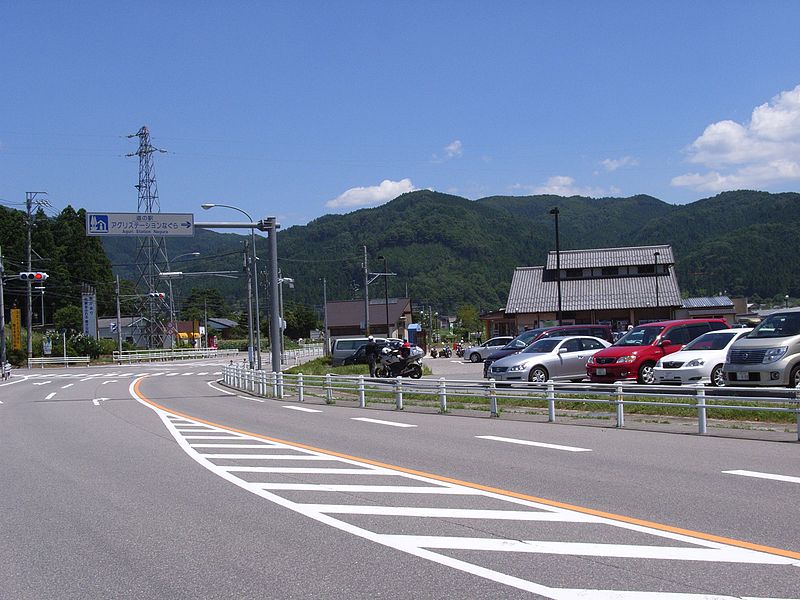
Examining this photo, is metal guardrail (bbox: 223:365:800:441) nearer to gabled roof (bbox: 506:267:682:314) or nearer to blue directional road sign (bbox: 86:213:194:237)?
blue directional road sign (bbox: 86:213:194:237)

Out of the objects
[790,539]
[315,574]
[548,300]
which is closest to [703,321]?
[790,539]

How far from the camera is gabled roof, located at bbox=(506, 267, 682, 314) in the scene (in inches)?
2525

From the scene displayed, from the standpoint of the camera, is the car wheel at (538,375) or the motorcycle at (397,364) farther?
the motorcycle at (397,364)

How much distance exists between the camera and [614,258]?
69.4m

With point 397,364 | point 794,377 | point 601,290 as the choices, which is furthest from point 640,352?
point 601,290

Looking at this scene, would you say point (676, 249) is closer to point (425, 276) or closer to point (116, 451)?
point (425, 276)

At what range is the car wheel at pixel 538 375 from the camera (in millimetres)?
24750

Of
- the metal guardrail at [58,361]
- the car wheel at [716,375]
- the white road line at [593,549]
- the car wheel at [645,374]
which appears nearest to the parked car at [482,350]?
the car wheel at [645,374]

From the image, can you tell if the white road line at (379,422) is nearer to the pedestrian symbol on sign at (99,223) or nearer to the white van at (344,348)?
the pedestrian symbol on sign at (99,223)

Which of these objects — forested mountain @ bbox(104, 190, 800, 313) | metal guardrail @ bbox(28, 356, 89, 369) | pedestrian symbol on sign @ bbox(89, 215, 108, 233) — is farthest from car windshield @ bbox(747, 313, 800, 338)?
forested mountain @ bbox(104, 190, 800, 313)

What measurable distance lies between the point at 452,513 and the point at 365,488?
1936mm

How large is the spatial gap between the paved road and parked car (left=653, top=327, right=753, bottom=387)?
497cm

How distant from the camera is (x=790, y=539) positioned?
7.07 m

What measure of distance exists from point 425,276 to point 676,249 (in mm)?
57438
